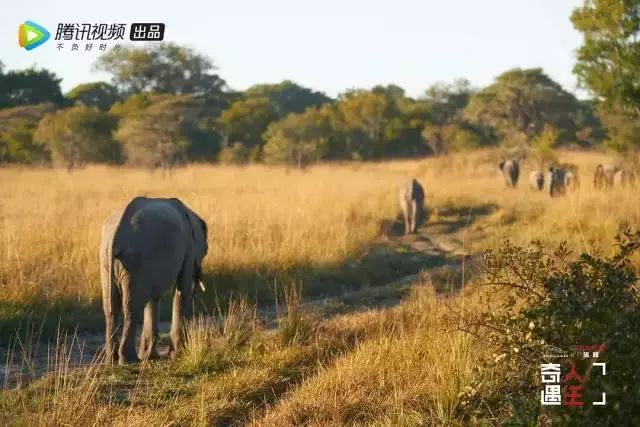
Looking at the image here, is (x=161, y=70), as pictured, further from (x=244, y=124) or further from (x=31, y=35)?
(x=31, y=35)

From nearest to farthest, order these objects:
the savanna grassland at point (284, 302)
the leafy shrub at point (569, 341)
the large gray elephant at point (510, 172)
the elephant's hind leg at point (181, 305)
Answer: the leafy shrub at point (569, 341), the savanna grassland at point (284, 302), the elephant's hind leg at point (181, 305), the large gray elephant at point (510, 172)

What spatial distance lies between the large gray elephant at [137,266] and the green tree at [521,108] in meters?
34.6

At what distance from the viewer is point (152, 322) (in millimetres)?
5492

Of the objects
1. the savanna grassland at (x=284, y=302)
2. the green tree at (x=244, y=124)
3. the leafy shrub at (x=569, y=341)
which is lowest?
the savanna grassland at (x=284, y=302)

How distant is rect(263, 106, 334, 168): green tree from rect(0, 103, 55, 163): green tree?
383 inches

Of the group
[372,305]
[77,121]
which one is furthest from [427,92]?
[372,305]

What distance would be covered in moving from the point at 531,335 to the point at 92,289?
16.0ft

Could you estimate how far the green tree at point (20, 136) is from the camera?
2820 centimetres

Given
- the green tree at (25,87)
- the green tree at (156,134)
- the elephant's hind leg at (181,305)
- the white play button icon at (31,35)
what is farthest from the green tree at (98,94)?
the elephant's hind leg at (181,305)

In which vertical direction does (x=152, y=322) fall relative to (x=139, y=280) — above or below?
below

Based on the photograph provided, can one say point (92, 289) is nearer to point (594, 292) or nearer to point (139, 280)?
point (139, 280)

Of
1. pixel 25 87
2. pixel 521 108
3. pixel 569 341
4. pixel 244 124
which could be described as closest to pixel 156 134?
pixel 244 124

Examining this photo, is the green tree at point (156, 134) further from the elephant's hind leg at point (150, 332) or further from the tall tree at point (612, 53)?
the elephant's hind leg at point (150, 332)

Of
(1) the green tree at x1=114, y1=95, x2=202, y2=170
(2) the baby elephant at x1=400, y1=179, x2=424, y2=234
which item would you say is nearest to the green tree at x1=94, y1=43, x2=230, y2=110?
(1) the green tree at x1=114, y1=95, x2=202, y2=170
